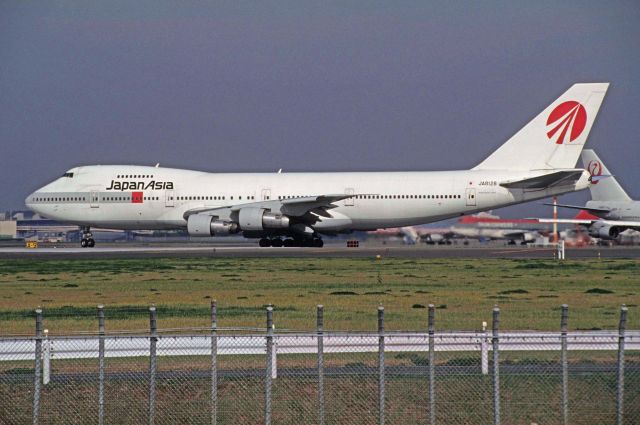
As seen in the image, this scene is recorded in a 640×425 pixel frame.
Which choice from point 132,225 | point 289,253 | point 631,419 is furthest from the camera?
point 132,225

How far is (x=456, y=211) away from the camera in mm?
53125

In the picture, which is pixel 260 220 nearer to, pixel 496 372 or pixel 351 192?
pixel 351 192

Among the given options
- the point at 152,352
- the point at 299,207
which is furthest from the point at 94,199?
the point at 152,352

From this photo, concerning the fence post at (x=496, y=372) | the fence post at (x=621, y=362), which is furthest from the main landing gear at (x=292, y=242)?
the fence post at (x=496, y=372)

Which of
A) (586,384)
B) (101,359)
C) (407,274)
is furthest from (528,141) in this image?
(101,359)

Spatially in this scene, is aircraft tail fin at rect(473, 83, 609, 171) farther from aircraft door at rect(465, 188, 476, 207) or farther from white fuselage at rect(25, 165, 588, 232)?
aircraft door at rect(465, 188, 476, 207)

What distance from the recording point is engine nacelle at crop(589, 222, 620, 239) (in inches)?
2383

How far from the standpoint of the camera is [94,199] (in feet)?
191

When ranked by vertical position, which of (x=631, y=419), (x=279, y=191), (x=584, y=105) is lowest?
(x=631, y=419)

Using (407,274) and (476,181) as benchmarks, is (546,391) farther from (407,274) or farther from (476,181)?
(476,181)

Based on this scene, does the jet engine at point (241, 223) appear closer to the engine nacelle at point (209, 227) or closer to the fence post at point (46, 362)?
the engine nacelle at point (209, 227)

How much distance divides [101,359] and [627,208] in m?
60.9

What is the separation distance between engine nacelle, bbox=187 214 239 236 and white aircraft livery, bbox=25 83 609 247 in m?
0.05

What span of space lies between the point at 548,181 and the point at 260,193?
1596cm
